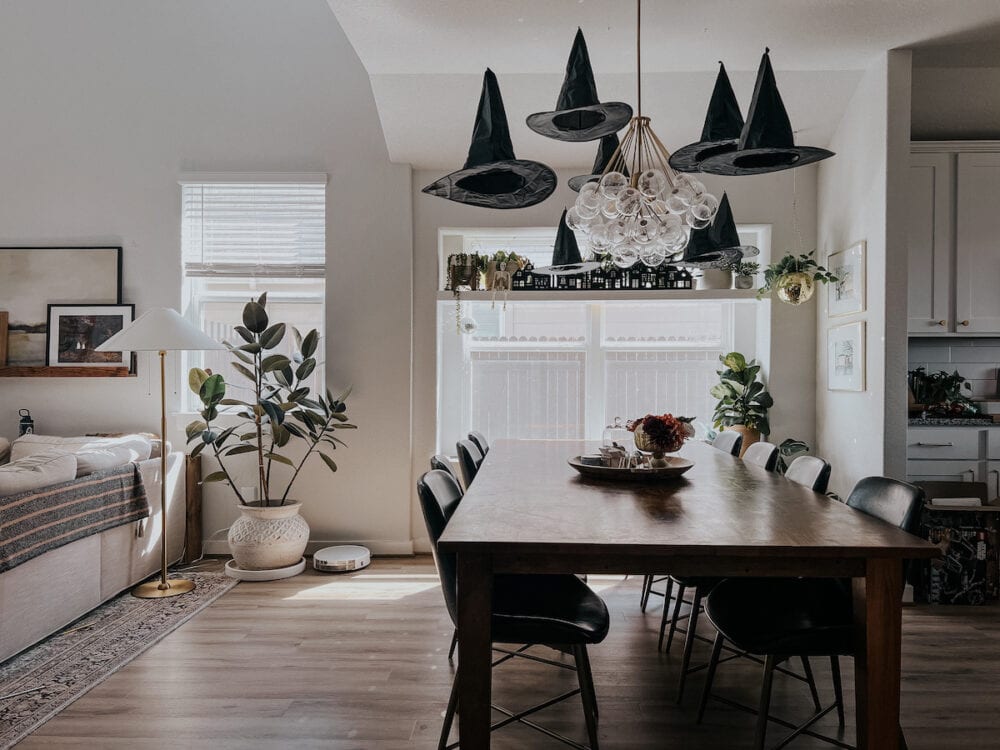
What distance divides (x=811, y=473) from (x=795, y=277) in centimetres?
188

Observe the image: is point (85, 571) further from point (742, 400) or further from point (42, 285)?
point (742, 400)

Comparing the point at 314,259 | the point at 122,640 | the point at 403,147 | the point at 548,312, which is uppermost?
the point at 403,147

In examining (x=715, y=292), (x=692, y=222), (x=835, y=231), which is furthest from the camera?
(x=715, y=292)

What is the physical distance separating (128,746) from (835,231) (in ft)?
15.0

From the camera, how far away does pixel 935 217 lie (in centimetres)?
421

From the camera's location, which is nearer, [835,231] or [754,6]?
[754,6]

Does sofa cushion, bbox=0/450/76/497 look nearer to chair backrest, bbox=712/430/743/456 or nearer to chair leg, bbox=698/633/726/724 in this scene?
chair leg, bbox=698/633/726/724

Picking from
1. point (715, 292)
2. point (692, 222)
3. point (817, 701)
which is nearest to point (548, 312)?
point (715, 292)

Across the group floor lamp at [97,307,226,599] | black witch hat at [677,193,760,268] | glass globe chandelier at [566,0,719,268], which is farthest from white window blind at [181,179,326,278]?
black witch hat at [677,193,760,268]

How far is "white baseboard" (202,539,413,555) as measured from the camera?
4.91 m

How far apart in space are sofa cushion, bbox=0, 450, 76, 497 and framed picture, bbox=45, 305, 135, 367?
1532 millimetres

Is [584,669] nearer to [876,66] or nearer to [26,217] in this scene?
[876,66]

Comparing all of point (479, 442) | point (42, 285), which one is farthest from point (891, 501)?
point (42, 285)

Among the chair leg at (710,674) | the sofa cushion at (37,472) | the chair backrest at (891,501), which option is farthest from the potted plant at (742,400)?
the sofa cushion at (37,472)
